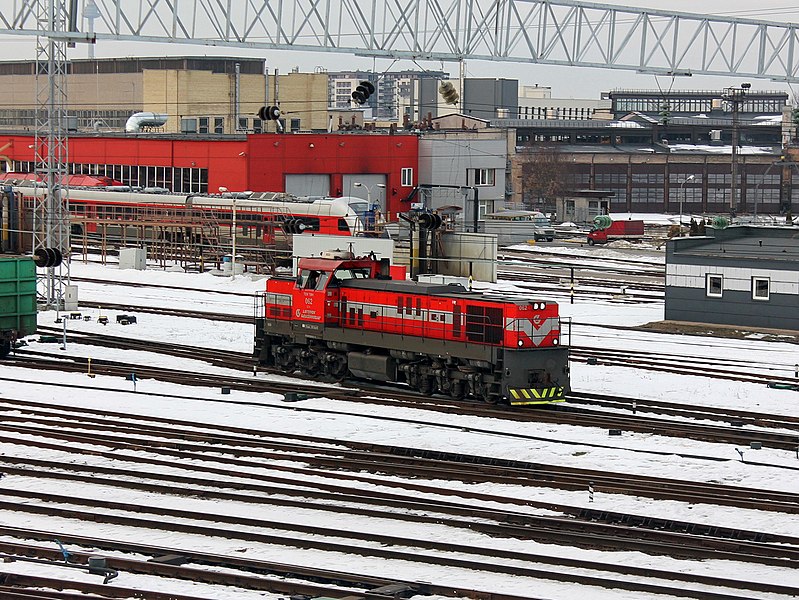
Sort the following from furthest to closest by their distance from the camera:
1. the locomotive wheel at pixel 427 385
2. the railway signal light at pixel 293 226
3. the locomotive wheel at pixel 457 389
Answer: the railway signal light at pixel 293 226, the locomotive wheel at pixel 427 385, the locomotive wheel at pixel 457 389

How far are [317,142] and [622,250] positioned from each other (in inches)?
777

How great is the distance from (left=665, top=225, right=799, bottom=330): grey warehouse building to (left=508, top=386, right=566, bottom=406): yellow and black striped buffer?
14297 mm

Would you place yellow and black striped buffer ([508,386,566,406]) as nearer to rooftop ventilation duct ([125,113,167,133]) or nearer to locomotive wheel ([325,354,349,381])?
locomotive wheel ([325,354,349,381])

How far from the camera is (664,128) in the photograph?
124625 millimetres

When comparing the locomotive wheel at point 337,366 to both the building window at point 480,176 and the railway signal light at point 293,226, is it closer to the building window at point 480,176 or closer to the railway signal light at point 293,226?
the railway signal light at point 293,226

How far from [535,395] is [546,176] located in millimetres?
90283

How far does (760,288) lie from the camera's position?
3769cm

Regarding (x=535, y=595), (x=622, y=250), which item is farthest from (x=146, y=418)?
(x=622, y=250)

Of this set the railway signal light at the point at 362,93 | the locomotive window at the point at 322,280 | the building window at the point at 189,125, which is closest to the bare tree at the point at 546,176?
the building window at the point at 189,125

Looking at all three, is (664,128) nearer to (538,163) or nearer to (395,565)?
(538,163)

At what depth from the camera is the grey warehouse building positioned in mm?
37188

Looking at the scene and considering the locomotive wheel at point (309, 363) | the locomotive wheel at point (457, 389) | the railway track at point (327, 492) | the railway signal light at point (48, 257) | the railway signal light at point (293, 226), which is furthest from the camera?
the railway signal light at point (293, 226)

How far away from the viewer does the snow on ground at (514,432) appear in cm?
1455

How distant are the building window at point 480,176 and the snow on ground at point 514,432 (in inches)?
1512
